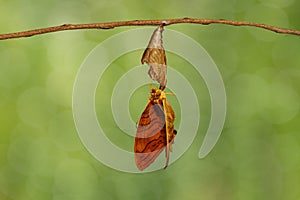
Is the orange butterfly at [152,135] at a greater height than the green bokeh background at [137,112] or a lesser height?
lesser

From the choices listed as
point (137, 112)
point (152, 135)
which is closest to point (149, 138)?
point (152, 135)

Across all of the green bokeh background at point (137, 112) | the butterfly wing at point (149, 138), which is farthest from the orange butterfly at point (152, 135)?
the green bokeh background at point (137, 112)

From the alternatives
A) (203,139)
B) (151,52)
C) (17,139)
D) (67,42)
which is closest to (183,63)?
(203,139)

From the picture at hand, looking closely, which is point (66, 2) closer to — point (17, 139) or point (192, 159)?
point (17, 139)

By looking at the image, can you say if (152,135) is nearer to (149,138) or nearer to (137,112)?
(149,138)

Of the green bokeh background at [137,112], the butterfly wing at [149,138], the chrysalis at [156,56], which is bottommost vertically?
the butterfly wing at [149,138]

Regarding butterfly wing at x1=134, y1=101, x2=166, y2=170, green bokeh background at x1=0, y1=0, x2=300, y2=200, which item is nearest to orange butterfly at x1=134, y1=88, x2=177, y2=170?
butterfly wing at x1=134, y1=101, x2=166, y2=170

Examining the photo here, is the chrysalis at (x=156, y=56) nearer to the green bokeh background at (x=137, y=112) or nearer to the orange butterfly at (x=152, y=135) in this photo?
the orange butterfly at (x=152, y=135)
